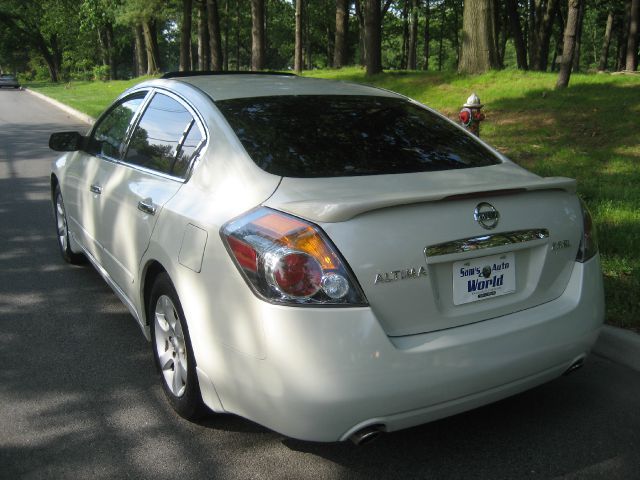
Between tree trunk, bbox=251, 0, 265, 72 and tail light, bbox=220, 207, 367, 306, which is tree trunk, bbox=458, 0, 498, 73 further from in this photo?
tail light, bbox=220, 207, 367, 306

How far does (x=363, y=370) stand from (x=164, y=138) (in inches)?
75.7

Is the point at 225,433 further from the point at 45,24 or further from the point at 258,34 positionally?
the point at 45,24

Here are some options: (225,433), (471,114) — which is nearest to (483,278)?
(225,433)

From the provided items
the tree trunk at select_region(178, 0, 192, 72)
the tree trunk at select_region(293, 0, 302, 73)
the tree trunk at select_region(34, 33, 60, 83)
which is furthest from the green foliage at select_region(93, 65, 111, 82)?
the tree trunk at select_region(293, 0, 302, 73)

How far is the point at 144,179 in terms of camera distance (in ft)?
11.8

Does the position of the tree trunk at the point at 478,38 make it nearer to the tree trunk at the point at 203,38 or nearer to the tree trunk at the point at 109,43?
the tree trunk at the point at 203,38

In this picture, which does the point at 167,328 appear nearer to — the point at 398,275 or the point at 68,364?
the point at 68,364

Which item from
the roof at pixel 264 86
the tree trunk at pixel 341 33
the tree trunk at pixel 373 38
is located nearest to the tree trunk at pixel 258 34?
the tree trunk at pixel 341 33

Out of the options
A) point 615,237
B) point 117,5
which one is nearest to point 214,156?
point 615,237

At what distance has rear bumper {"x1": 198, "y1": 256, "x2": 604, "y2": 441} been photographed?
2.34m

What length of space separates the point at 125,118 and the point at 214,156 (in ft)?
5.16

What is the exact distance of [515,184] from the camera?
2.85 m

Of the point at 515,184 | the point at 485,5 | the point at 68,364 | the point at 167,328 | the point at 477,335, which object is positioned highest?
the point at 485,5

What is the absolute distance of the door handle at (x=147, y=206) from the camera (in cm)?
328
